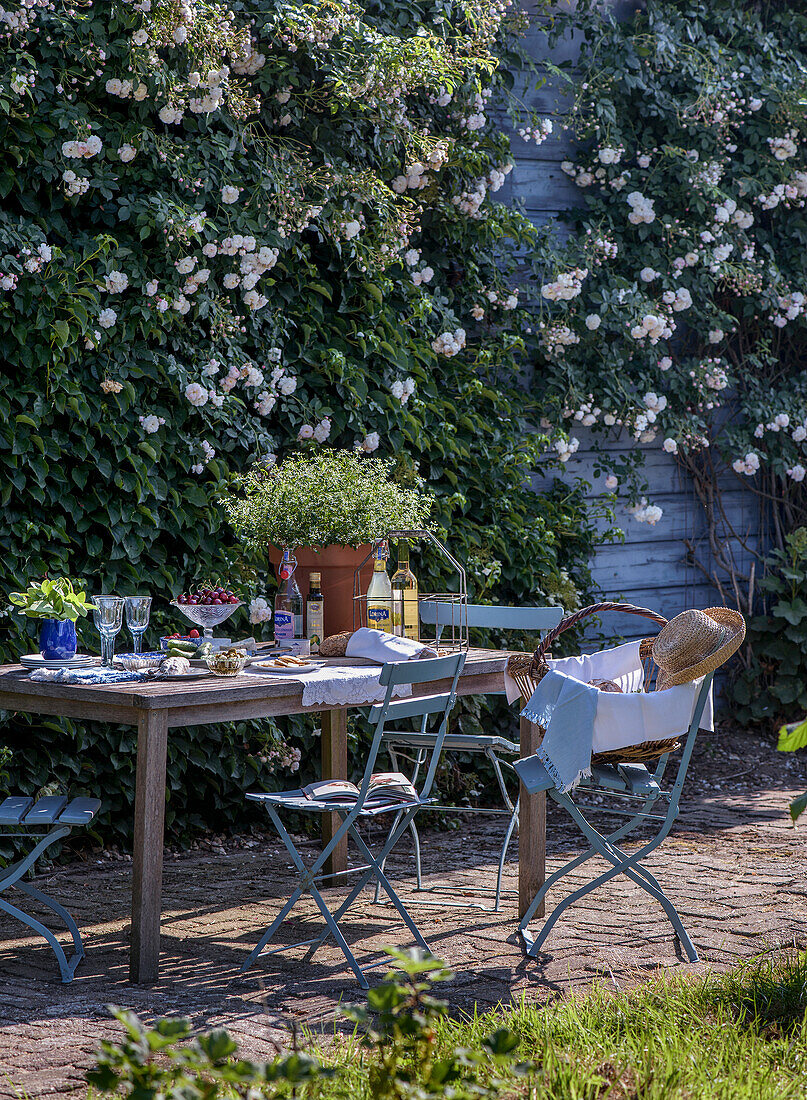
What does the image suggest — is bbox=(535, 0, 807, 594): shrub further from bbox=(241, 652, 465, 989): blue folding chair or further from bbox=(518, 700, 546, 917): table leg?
bbox=(241, 652, 465, 989): blue folding chair

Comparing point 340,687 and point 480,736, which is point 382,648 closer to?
point 340,687

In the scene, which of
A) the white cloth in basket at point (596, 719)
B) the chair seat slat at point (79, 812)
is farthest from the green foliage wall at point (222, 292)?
the white cloth in basket at point (596, 719)

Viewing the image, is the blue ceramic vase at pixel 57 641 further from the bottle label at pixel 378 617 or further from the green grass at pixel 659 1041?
the green grass at pixel 659 1041

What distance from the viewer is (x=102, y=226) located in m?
4.89

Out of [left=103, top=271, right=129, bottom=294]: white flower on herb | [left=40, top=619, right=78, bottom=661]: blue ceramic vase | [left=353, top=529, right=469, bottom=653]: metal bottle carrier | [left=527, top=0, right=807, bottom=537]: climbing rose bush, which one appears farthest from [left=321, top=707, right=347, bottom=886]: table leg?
[left=527, top=0, right=807, bottom=537]: climbing rose bush

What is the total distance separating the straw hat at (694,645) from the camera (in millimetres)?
3703

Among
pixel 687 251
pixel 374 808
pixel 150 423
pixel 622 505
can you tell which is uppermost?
pixel 687 251

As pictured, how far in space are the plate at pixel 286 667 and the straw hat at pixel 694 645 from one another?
106cm

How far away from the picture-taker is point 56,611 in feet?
12.0

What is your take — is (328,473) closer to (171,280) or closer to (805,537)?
(171,280)

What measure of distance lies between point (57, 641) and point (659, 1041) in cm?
205

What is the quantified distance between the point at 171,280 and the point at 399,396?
1241 mm

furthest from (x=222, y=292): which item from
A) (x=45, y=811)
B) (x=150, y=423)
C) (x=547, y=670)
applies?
(x=45, y=811)

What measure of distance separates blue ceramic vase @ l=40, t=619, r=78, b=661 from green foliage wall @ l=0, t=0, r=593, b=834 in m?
0.88
